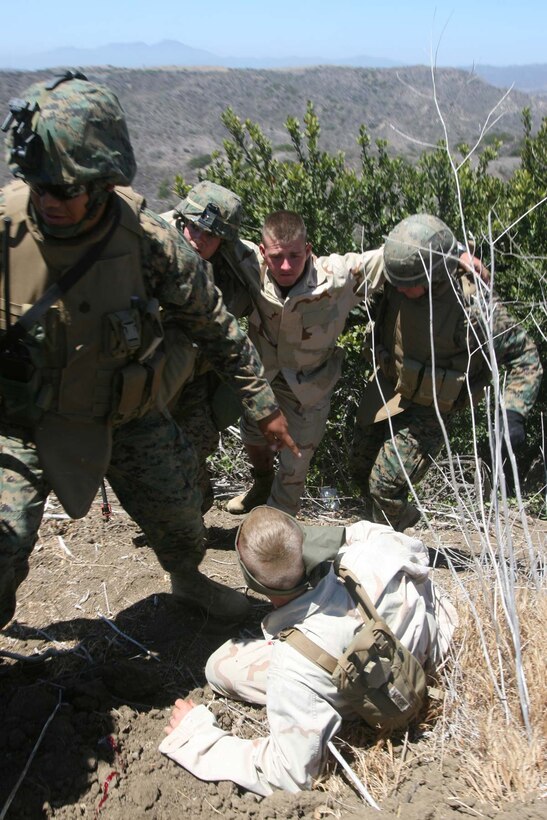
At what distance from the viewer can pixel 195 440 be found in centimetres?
418

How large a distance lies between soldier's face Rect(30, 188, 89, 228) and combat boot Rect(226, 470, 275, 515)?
2.33 meters

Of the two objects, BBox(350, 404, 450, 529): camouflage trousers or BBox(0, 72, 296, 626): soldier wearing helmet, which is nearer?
BBox(0, 72, 296, 626): soldier wearing helmet

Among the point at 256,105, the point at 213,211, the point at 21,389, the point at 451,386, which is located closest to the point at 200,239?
the point at 213,211

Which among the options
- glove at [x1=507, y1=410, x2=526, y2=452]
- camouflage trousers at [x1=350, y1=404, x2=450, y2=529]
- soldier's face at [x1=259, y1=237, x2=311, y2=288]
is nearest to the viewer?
glove at [x1=507, y1=410, x2=526, y2=452]

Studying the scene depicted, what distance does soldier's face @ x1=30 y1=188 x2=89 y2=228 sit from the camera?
2666 millimetres

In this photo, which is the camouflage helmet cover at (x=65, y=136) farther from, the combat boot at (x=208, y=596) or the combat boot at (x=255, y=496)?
the combat boot at (x=255, y=496)

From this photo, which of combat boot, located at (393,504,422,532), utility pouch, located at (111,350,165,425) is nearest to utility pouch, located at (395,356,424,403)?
combat boot, located at (393,504,422,532)

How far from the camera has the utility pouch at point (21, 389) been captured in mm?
2760

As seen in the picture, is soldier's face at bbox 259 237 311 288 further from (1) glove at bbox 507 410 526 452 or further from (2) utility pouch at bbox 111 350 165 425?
(1) glove at bbox 507 410 526 452

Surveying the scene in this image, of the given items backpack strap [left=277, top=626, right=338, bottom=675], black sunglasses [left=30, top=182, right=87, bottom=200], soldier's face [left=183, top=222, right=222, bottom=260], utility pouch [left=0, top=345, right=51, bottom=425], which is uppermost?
black sunglasses [left=30, top=182, right=87, bottom=200]

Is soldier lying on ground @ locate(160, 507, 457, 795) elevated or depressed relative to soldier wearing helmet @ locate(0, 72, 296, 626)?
depressed

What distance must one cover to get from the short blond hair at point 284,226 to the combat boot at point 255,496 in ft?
4.60

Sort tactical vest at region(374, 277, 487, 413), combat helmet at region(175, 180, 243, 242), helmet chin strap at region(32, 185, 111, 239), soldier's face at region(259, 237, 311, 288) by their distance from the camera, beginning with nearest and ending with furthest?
helmet chin strap at region(32, 185, 111, 239) → combat helmet at region(175, 180, 243, 242) → soldier's face at region(259, 237, 311, 288) → tactical vest at region(374, 277, 487, 413)

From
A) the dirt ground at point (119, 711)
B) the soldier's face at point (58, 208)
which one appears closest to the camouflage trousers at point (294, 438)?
the dirt ground at point (119, 711)
